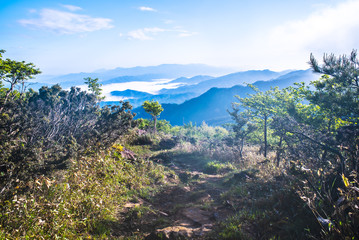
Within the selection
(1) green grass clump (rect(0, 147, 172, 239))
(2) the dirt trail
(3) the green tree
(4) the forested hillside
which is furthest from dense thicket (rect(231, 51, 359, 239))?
(3) the green tree

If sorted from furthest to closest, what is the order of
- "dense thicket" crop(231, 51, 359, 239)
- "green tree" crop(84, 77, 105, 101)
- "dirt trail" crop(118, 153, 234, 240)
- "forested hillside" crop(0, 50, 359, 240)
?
"green tree" crop(84, 77, 105, 101) < "dirt trail" crop(118, 153, 234, 240) < "forested hillside" crop(0, 50, 359, 240) < "dense thicket" crop(231, 51, 359, 239)

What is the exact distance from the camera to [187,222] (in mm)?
5395

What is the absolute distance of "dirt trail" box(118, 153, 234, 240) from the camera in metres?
4.63

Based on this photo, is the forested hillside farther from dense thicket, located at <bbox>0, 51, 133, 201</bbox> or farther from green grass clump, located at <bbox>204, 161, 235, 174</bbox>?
green grass clump, located at <bbox>204, 161, 235, 174</bbox>

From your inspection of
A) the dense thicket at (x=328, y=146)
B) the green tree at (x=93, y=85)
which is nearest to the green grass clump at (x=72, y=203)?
the dense thicket at (x=328, y=146)

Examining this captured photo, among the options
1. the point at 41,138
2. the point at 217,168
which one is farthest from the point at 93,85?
the point at 41,138

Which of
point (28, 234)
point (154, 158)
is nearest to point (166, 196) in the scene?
point (28, 234)

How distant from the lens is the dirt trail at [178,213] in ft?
15.2

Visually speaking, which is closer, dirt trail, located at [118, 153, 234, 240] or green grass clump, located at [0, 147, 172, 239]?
green grass clump, located at [0, 147, 172, 239]

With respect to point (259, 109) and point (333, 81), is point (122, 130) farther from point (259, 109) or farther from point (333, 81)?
point (259, 109)

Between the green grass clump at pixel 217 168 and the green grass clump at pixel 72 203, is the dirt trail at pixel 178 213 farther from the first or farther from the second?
the green grass clump at pixel 217 168

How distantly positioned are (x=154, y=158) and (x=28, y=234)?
9720 millimetres

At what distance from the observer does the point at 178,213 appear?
19.8ft

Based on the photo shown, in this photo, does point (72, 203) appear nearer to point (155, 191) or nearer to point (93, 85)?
point (155, 191)
